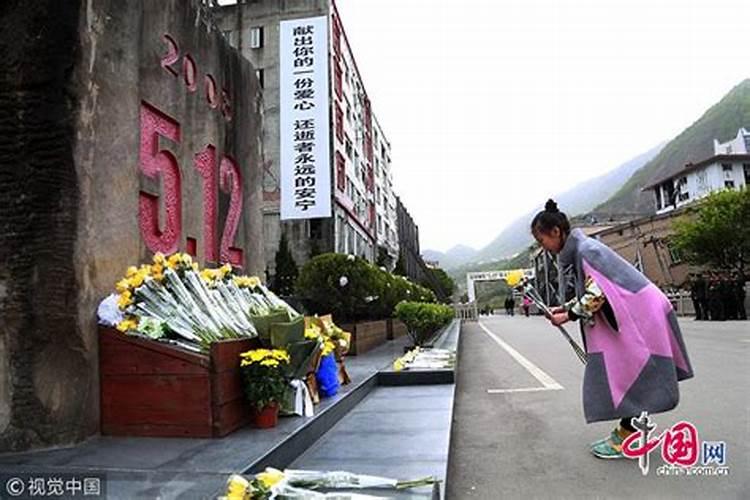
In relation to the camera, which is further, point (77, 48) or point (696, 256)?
point (696, 256)

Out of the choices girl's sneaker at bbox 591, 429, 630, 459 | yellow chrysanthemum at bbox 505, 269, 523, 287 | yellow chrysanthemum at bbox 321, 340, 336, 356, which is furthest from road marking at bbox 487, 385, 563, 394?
yellow chrysanthemum at bbox 505, 269, 523, 287

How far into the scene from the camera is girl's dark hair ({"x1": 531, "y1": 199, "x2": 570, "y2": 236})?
409cm

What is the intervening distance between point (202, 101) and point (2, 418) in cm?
348

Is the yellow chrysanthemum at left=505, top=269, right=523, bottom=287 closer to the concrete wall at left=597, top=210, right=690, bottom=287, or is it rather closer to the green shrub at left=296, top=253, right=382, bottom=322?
the green shrub at left=296, top=253, right=382, bottom=322

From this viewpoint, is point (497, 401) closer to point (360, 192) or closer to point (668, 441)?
point (668, 441)

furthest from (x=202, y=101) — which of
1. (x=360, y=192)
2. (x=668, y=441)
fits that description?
(x=360, y=192)

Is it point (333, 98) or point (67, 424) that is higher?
point (333, 98)

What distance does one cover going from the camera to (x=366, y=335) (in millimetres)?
10820

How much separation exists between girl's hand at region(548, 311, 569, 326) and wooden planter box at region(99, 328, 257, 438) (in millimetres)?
2104

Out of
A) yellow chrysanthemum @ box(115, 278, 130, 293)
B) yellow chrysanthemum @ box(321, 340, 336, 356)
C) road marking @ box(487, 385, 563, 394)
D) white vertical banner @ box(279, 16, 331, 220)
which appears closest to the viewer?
yellow chrysanthemum @ box(115, 278, 130, 293)

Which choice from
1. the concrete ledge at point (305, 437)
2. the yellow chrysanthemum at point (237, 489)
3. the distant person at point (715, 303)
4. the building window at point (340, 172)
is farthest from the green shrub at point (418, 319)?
the building window at point (340, 172)

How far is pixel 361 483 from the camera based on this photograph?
9.18 feet

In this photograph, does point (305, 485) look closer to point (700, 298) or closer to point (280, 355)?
point (280, 355)

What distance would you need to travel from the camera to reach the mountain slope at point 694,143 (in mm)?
97438
